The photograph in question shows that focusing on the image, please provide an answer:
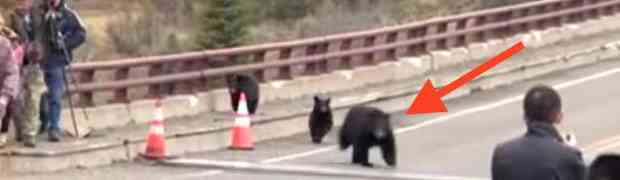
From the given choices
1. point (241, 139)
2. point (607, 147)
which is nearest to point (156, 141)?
point (241, 139)

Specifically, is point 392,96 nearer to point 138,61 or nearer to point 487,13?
point 138,61

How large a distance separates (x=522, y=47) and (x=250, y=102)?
33.4 ft

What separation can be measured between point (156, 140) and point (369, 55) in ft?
28.5

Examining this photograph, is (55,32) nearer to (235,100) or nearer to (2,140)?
(2,140)

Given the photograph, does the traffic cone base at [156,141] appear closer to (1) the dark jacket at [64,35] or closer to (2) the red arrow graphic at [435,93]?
(1) the dark jacket at [64,35]

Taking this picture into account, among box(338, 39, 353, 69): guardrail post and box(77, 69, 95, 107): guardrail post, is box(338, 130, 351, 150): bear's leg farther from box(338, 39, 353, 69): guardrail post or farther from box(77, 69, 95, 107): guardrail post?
box(338, 39, 353, 69): guardrail post

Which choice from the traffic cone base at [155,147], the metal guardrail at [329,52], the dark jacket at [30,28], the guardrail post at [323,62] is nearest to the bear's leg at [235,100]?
the metal guardrail at [329,52]

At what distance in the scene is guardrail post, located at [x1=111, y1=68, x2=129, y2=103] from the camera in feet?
61.1

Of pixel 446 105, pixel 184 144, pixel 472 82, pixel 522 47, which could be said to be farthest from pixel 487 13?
pixel 184 144

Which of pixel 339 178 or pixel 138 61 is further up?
pixel 138 61

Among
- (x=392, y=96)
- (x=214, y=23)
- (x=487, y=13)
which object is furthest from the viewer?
(x=214, y=23)

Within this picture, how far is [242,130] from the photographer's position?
57.3ft

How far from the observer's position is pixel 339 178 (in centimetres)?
1530

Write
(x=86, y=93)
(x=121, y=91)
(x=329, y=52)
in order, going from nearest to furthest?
(x=86, y=93) → (x=121, y=91) → (x=329, y=52)
